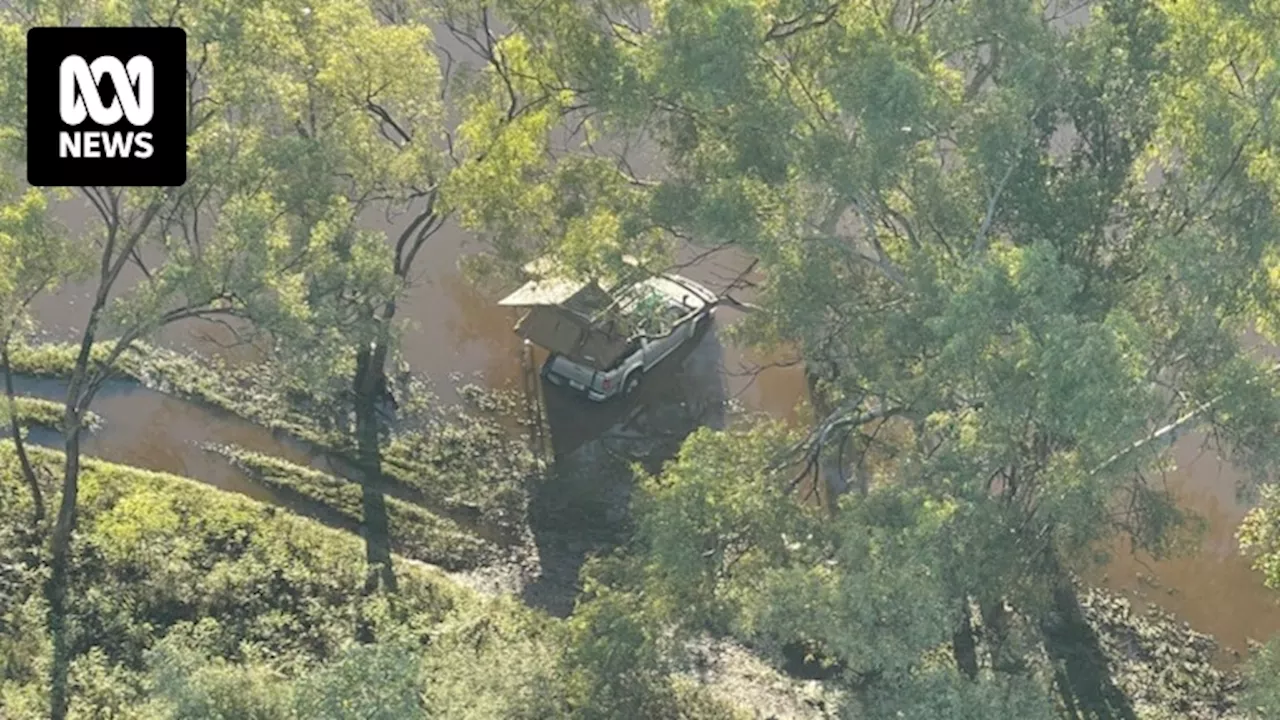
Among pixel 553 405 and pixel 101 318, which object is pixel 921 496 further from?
pixel 101 318

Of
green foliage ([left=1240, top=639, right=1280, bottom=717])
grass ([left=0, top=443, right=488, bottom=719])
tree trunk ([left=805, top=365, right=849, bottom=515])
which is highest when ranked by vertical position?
tree trunk ([left=805, top=365, right=849, bottom=515])

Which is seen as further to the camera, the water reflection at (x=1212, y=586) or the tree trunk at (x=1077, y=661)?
the water reflection at (x=1212, y=586)

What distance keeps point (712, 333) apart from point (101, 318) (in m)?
11.8

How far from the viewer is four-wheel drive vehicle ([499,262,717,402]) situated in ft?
67.2

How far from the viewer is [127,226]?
681 inches

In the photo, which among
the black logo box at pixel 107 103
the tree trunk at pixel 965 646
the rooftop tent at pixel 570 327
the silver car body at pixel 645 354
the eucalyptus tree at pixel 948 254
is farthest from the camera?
the silver car body at pixel 645 354

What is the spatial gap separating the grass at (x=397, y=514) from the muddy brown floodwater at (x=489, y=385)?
0.32m

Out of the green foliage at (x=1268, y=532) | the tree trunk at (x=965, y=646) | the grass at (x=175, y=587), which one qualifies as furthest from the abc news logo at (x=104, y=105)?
the green foliage at (x=1268, y=532)

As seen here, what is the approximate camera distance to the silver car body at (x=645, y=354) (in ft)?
70.9

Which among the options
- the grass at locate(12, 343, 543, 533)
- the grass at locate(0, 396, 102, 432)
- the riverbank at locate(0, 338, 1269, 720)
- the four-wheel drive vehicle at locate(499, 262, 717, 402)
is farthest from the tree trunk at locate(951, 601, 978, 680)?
the grass at locate(0, 396, 102, 432)

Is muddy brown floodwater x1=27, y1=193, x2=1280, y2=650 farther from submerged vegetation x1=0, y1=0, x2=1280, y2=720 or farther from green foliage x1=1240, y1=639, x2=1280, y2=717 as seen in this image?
green foliage x1=1240, y1=639, x2=1280, y2=717

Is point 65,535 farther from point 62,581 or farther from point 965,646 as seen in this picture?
point 965,646

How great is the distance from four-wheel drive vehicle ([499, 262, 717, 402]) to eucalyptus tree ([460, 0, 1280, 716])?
2.55 meters

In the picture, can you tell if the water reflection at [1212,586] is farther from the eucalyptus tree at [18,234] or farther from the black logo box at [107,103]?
the eucalyptus tree at [18,234]
